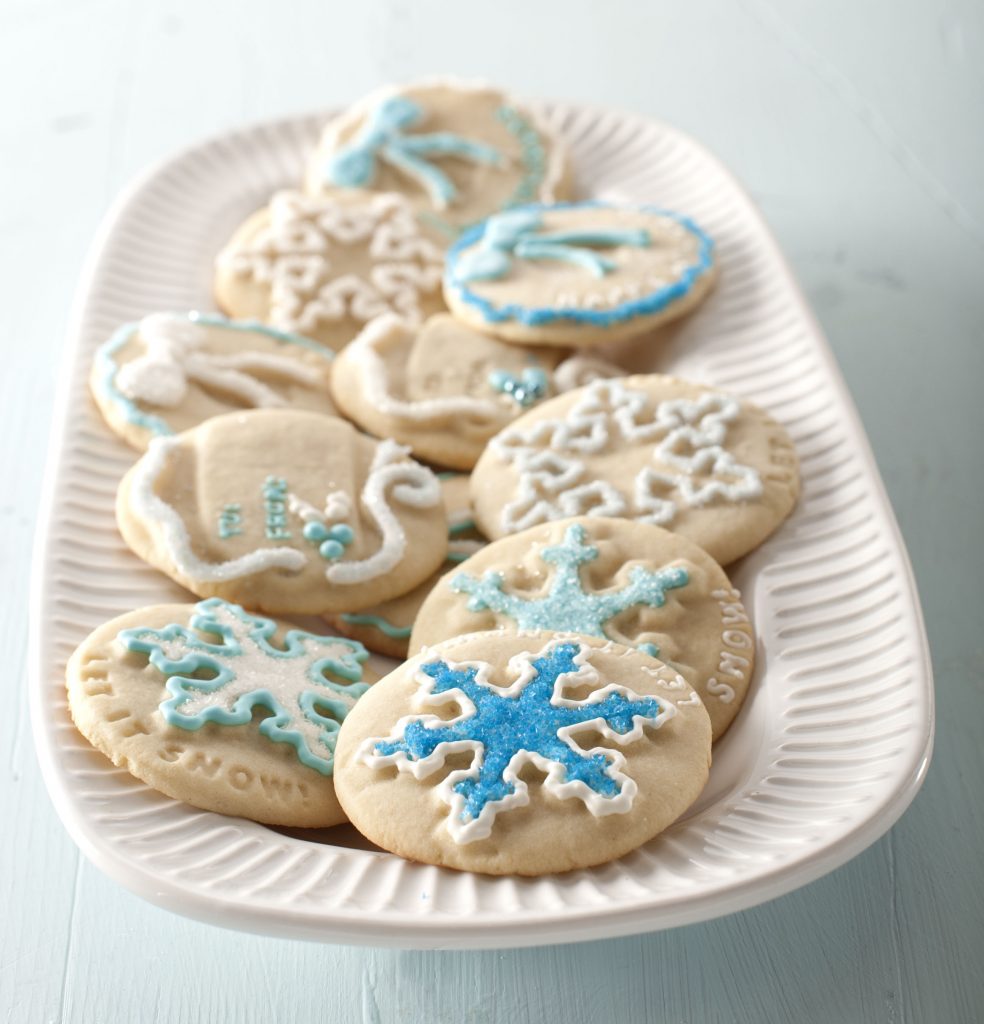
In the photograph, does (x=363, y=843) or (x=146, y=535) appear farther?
(x=146, y=535)

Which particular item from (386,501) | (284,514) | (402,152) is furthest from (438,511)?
(402,152)

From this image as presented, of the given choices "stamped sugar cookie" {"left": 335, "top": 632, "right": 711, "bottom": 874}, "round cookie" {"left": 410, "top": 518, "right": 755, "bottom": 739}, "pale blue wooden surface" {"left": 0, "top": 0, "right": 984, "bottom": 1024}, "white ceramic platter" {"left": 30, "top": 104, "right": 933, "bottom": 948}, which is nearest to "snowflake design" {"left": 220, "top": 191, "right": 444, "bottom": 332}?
"white ceramic platter" {"left": 30, "top": 104, "right": 933, "bottom": 948}

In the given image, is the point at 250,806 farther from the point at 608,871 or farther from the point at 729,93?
the point at 729,93

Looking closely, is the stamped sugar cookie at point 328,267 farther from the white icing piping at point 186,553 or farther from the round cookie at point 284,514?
the white icing piping at point 186,553

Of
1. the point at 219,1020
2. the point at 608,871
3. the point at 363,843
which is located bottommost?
the point at 219,1020

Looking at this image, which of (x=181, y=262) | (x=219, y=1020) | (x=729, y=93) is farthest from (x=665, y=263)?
(x=219, y=1020)

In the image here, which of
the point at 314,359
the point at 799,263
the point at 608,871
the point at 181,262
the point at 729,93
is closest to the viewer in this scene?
the point at 608,871

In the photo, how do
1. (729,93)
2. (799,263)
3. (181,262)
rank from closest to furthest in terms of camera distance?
(181,262) < (799,263) < (729,93)

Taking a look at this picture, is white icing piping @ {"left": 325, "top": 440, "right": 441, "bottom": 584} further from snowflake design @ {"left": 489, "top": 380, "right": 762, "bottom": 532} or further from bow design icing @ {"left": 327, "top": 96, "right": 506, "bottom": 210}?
bow design icing @ {"left": 327, "top": 96, "right": 506, "bottom": 210}

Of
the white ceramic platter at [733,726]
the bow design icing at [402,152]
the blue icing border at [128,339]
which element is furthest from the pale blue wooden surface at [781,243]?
the bow design icing at [402,152]
